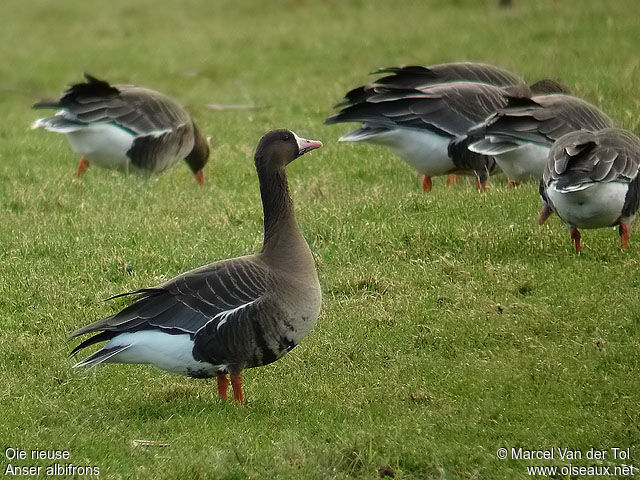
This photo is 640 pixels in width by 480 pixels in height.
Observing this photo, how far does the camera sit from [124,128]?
11.3 m

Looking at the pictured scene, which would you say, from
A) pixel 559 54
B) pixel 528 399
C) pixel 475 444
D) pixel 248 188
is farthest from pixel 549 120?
pixel 559 54

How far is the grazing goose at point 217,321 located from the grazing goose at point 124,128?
551cm

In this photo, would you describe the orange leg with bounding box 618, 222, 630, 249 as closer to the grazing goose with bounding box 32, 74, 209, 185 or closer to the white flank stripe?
the white flank stripe

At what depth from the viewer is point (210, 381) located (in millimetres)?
6863

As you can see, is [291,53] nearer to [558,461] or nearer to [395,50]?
[395,50]

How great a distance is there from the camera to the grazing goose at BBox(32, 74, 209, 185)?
11.1 meters

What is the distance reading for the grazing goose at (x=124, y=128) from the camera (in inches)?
437

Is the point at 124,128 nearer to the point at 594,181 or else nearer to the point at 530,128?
the point at 530,128

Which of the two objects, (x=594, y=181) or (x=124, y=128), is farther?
(x=124, y=128)

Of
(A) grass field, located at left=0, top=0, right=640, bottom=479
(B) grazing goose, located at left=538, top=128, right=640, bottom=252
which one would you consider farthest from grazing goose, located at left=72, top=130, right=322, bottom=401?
(B) grazing goose, located at left=538, top=128, right=640, bottom=252

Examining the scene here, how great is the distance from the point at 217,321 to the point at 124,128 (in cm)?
594

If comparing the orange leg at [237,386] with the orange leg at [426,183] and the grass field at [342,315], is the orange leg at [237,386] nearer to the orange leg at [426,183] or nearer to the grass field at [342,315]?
the grass field at [342,315]

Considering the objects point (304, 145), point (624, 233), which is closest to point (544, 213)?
point (624, 233)

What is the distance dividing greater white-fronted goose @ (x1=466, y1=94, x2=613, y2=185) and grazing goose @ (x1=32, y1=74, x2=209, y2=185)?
11.8ft
